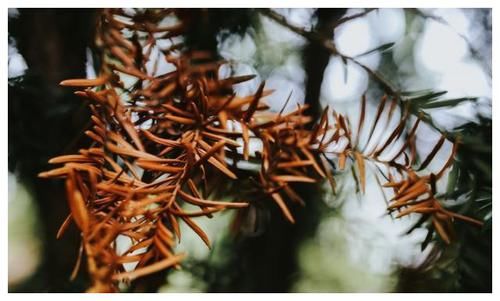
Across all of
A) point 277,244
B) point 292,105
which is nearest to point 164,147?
point 292,105

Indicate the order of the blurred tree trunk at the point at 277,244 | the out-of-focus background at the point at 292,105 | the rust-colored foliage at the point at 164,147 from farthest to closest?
the blurred tree trunk at the point at 277,244 < the out-of-focus background at the point at 292,105 < the rust-colored foliage at the point at 164,147

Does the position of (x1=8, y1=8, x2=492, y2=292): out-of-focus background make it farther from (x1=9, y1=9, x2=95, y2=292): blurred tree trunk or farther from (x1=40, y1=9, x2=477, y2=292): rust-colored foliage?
(x1=40, y1=9, x2=477, y2=292): rust-colored foliage

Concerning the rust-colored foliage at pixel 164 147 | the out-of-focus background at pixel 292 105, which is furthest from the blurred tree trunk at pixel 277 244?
the rust-colored foliage at pixel 164 147

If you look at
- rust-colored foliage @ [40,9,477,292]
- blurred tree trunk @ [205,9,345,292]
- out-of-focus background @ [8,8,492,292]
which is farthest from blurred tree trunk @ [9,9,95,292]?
blurred tree trunk @ [205,9,345,292]

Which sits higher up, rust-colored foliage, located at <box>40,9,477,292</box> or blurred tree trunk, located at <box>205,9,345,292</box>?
rust-colored foliage, located at <box>40,9,477,292</box>

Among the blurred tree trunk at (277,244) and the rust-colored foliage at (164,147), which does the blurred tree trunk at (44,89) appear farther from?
the blurred tree trunk at (277,244)

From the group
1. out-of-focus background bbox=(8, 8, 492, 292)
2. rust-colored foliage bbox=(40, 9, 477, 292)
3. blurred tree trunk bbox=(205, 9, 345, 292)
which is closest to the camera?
rust-colored foliage bbox=(40, 9, 477, 292)
